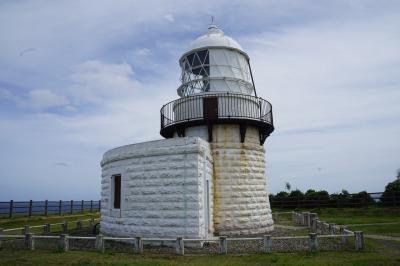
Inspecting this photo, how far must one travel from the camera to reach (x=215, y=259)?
940cm

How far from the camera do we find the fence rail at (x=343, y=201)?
25766 millimetres

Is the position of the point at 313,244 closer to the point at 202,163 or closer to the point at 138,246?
the point at 202,163

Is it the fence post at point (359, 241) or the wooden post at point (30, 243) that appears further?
the wooden post at point (30, 243)

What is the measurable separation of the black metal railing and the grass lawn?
6.71 metres

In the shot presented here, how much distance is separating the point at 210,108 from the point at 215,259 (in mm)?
7362

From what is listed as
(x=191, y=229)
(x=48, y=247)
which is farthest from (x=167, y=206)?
(x=48, y=247)

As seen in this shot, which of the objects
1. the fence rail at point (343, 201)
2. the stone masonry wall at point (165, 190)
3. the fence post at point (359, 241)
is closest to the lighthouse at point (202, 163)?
the stone masonry wall at point (165, 190)

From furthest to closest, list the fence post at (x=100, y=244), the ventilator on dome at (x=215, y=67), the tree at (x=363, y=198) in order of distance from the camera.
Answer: the tree at (x=363, y=198) < the ventilator on dome at (x=215, y=67) < the fence post at (x=100, y=244)

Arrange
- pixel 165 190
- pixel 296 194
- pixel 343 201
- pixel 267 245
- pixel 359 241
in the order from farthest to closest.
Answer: pixel 296 194 < pixel 343 201 < pixel 165 190 < pixel 359 241 < pixel 267 245

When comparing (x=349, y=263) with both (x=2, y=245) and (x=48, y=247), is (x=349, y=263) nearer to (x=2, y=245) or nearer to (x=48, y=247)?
(x=48, y=247)

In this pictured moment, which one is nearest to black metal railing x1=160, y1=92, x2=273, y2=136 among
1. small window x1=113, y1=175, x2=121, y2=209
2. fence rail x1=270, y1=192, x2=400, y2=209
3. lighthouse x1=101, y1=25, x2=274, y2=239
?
lighthouse x1=101, y1=25, x2=274, y2=239

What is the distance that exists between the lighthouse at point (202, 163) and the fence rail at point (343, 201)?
540 inches

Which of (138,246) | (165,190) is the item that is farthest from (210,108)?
(138,246)

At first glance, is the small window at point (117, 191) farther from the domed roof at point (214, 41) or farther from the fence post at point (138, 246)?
the domed roof at point (214, 41)
